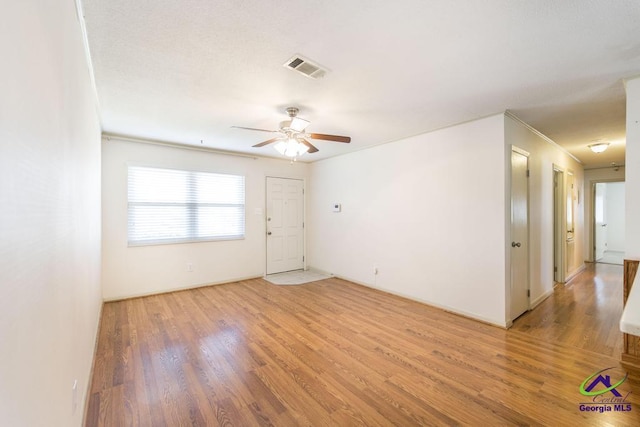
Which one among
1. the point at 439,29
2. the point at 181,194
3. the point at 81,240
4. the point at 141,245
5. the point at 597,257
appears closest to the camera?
the point at 439,29

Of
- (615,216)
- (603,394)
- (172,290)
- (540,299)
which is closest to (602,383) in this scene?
(603,394)

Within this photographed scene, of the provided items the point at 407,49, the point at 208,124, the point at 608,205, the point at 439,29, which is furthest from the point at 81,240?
the point at 608,205

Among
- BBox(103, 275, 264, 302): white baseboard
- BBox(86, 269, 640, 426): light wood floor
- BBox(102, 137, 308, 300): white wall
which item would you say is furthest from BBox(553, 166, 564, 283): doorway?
BBox(103, 275, 264, 302): white baseboard

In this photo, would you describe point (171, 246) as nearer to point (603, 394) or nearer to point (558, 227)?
point (603, 394)

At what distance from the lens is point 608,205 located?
8.32m

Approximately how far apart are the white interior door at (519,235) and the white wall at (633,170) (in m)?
0.95

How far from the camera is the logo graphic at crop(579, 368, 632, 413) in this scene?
1.88m

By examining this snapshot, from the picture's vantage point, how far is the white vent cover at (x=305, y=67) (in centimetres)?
206

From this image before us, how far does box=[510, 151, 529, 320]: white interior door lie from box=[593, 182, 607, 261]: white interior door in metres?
5.24

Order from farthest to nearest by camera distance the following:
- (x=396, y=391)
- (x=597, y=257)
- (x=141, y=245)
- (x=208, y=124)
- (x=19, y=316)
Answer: (x=597, y=257) → (x=141, y=245) → (x=208, y=124) → (x=396, y=391) → (x=19, y=316)

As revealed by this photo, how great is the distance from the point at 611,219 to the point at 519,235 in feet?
27.1

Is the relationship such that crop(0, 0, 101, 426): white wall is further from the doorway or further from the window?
the doorway

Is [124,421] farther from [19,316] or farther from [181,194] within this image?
[181,194]

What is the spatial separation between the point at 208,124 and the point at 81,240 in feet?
7.10
